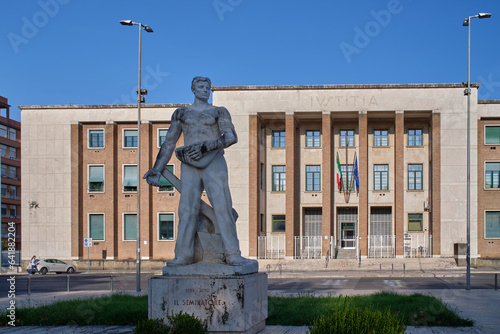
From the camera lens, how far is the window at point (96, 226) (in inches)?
1929

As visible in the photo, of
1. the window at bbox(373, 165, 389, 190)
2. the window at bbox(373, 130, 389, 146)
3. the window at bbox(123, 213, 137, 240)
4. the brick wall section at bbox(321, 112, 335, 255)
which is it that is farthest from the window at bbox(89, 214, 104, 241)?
the window at bbox(373, 130, 389, 146)

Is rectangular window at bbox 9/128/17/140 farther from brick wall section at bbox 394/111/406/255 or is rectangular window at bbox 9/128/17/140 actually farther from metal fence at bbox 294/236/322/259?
brick wall section at bbox 394/111/406/255

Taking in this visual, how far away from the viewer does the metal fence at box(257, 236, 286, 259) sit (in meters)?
47.7

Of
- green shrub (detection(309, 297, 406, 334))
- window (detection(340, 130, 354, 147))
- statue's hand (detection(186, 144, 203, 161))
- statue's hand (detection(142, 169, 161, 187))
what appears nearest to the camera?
green shrub (detection(309, 297, 406, 334))

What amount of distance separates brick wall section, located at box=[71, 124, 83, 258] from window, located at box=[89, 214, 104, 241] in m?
0.80

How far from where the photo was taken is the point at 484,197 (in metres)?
47.0

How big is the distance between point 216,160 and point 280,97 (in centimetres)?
3631

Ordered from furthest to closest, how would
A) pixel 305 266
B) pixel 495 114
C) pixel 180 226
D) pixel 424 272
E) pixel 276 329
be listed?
pixel 495 114, pixel 305 266, pixel 424 272, pixel 276 329, pixel 180 226

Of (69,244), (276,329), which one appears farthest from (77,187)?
(276,329)

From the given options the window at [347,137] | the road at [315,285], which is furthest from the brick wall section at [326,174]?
the road at [315,285]

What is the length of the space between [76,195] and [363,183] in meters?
22.8

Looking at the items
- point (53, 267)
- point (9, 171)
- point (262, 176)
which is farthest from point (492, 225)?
point (9, 171)

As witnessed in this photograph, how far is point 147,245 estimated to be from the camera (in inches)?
1901

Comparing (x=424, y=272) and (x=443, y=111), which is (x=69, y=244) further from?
(x=443, y=111)
